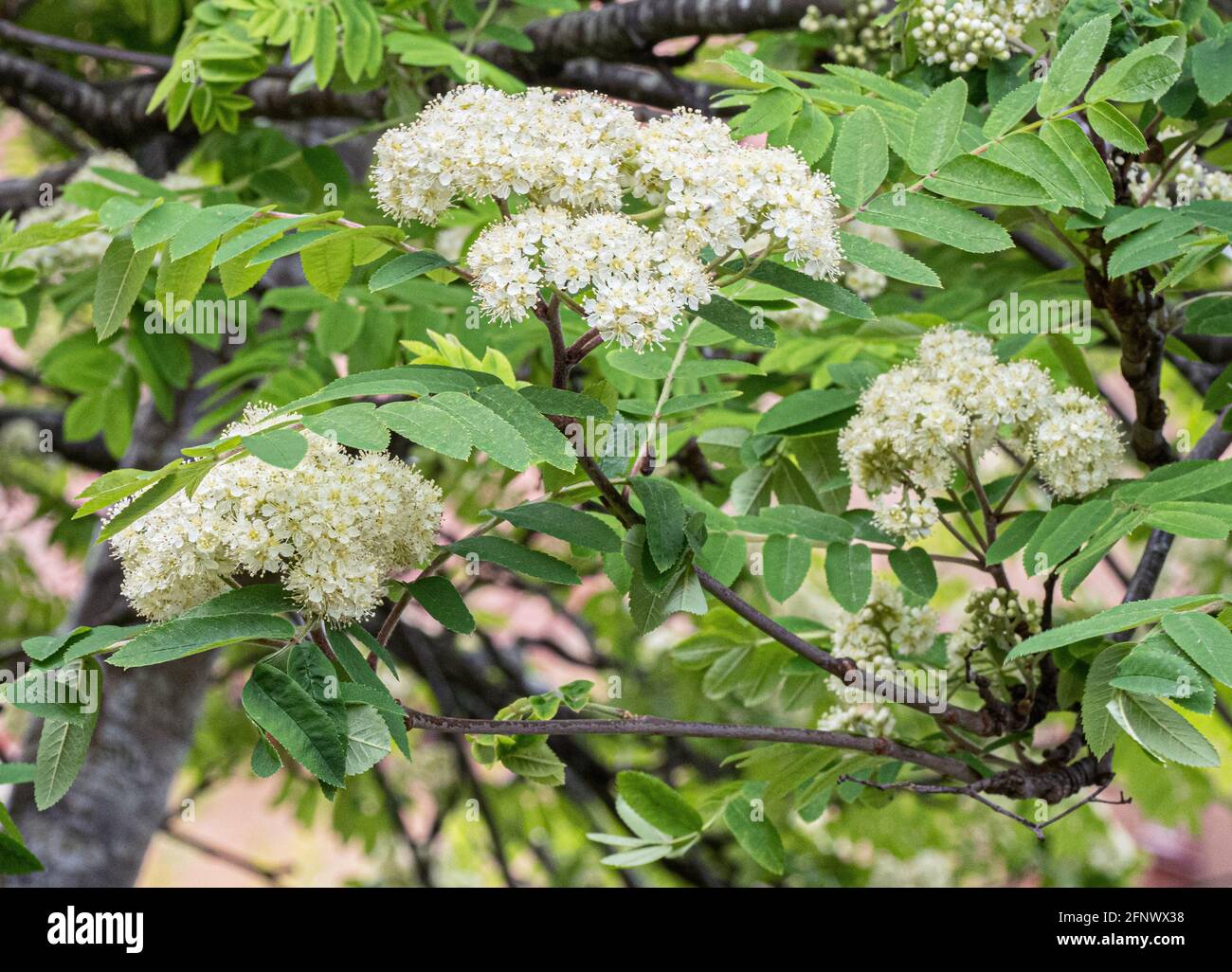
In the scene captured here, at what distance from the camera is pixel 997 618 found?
183 cm

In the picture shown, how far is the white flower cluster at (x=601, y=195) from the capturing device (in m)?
1.33

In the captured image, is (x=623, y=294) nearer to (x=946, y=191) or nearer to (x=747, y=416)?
(x=946, y=191)

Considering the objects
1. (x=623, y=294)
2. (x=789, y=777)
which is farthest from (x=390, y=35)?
(x=789, y=777)

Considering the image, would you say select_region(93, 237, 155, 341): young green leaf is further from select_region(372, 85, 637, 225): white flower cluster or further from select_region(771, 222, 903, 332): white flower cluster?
select_region(771, 222, 903, 332): white flower cluster

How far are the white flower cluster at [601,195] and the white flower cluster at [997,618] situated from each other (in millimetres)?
617

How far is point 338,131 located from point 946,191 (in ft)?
9.38

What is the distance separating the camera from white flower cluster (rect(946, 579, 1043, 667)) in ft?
5.98

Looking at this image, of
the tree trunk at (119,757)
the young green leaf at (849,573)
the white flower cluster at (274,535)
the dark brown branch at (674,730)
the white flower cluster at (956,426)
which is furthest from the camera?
the tree trunk at (119,757)

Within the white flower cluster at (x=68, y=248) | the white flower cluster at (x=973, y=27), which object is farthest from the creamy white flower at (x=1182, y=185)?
the white flower cluster at (x=68, y=248)

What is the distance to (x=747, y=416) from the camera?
2381mm

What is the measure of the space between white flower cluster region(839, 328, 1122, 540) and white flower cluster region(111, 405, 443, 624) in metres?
0.75

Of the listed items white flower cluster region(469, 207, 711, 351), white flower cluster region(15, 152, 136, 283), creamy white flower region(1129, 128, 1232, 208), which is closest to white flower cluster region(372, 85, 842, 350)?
white flower cluster region(469, 207, 711, 351)

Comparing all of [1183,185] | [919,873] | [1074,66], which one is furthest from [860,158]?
[919,873]

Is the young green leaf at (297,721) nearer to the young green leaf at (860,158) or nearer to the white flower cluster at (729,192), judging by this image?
the white flower cluster at (729,192)
